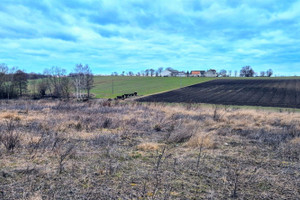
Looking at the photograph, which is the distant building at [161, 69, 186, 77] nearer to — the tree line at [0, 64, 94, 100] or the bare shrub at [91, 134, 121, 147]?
the tree line at [0, 64, 94, 100]

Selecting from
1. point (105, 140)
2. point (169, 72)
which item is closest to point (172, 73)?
point (169, 72)

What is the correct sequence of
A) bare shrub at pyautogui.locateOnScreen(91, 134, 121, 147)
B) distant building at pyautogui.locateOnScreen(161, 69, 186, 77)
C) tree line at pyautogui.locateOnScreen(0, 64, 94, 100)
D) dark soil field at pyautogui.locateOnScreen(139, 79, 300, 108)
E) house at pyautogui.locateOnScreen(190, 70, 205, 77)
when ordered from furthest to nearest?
house at pyautogui.locateOnScreen(190, 70, 205, 77), distant building at pyautogui.locateOnScreen(161, 69, 186, 77), tree line at pyautogui.locateOnScreen(0, 64, 94, 100), dark soil field at pyautogui.locateOnScreen(139, 79, 300, 108), bare shrub at pyautogui.locateOnScreen(91, 134, 121, 147)

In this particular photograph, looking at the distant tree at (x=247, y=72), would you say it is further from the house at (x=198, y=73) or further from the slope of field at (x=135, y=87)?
the slope of field at (x=135, y=87)

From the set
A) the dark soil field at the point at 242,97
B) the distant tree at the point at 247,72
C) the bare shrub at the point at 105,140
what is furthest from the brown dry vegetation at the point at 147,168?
the distant tree at the point at 247,72

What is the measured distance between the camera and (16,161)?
200 inches

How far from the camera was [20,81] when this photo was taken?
49094 mm

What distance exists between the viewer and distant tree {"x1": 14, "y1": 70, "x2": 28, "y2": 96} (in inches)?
1904

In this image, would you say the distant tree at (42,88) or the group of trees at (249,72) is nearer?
the distant tree at (42,88)

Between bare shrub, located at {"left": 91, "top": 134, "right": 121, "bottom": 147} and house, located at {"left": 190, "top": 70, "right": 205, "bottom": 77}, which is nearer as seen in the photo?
bare shrub, located at {"left": 91, "top": 134, "right": 121, "bottom": 147}

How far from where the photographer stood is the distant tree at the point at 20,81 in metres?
48.4

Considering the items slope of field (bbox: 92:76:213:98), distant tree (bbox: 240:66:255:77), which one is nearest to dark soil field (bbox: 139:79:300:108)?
slope of field (bbox: 92:76:213:98)

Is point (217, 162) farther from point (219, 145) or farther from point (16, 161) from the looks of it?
point (16, 161)

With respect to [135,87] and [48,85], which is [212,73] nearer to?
[135,87]

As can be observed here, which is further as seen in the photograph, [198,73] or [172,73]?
[198,73]
